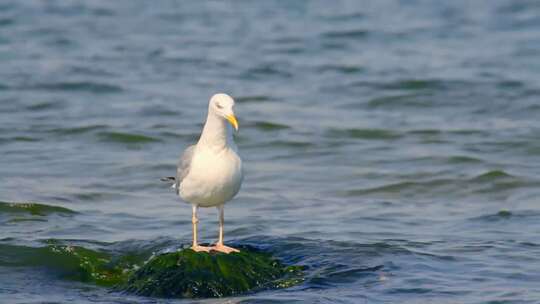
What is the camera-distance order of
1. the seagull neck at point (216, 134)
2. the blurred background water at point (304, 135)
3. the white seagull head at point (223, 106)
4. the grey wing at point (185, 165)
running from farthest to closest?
the blurred background water at point (304, 135)
the grey wing at point (185, 165)
the seagull neck at point (216, 134)
the white seagull head at point (223, 106)

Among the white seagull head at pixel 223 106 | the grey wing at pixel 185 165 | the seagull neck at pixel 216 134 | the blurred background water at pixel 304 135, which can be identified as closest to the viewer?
the white seagull head at pixel 223 106

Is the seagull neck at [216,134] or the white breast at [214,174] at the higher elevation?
the seagull neck at [216,134]

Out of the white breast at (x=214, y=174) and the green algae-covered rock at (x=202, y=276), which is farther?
the green algae-covered rock at (x=202, y=276)

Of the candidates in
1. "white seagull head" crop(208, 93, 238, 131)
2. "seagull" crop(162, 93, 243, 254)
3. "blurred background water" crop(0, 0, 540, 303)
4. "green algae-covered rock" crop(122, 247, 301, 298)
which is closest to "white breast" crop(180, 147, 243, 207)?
"seagull" crop(162, 93, 243, 254)

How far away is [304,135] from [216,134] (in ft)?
19.7

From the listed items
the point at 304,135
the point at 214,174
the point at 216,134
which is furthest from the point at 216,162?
the point at 304,135

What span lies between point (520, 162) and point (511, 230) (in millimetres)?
2958

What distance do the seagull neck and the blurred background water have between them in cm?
105

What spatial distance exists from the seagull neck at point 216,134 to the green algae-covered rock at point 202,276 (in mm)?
869

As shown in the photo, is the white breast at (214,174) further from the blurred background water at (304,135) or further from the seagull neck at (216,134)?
the blurred background water at (304,135)

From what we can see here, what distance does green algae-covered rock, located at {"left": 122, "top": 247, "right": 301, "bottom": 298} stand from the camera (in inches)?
294

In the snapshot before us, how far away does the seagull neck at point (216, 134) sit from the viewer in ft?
23.8

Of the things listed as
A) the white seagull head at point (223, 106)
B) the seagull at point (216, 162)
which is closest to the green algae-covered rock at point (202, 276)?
the seagull at point (216, 162)

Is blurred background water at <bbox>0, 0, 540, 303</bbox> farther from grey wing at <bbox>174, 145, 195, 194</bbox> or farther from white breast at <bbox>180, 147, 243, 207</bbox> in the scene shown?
grey wing at <bbox>174, 145, 195, 194</bbox>
